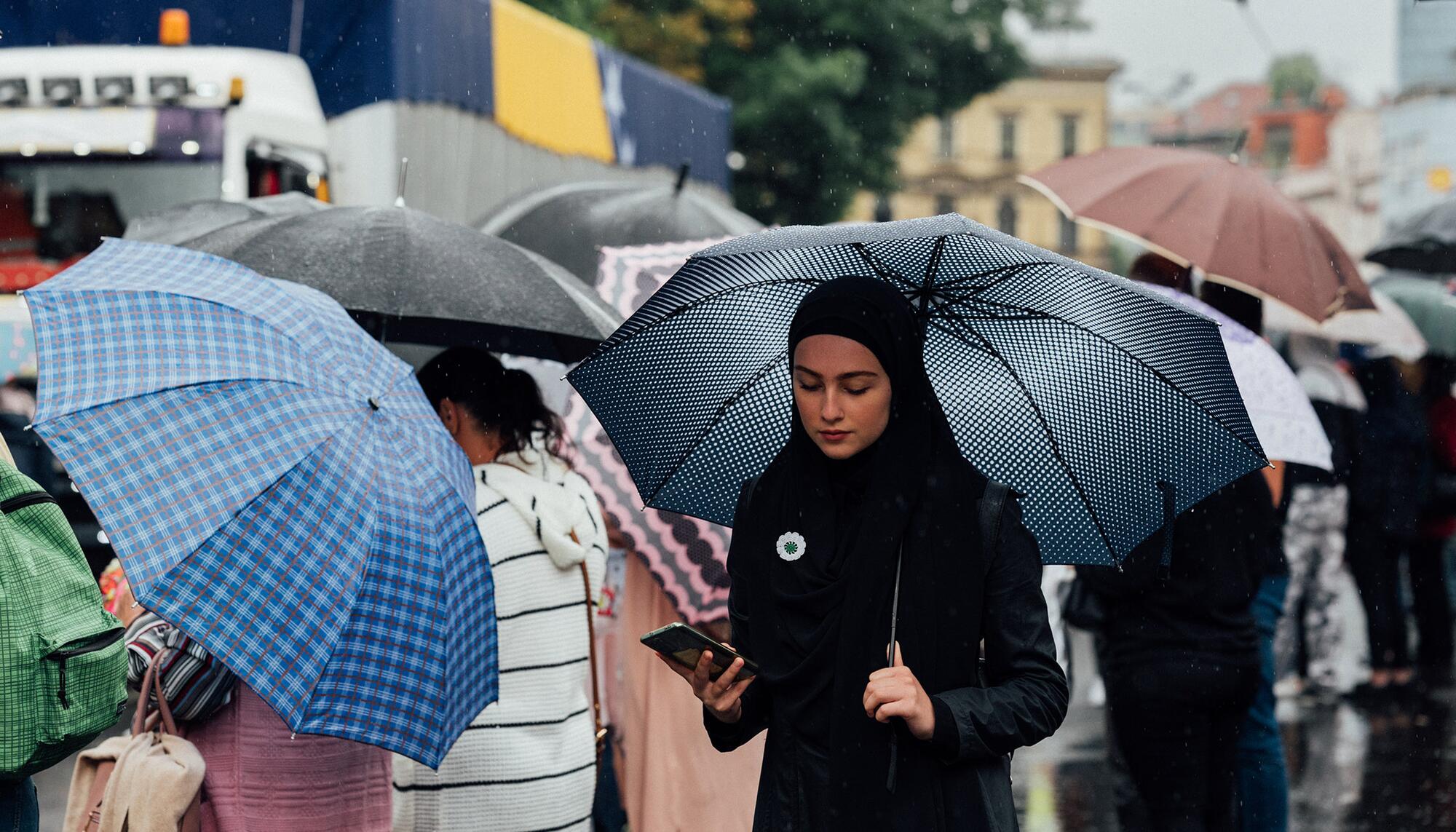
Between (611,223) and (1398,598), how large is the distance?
670cm

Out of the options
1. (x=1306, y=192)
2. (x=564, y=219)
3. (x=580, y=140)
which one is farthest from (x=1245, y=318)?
(x=1306, y=192)

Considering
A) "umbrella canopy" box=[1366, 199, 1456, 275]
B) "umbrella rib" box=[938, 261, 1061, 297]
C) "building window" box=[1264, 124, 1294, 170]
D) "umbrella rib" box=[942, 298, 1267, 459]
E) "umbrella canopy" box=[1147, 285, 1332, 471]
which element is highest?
"umbrella rib" box=[938, 261, 1061, 297]

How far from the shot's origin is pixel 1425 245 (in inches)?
456

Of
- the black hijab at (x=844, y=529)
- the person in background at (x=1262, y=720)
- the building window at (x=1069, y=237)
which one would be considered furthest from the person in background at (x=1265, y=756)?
the building window at (x=1069, y=237)

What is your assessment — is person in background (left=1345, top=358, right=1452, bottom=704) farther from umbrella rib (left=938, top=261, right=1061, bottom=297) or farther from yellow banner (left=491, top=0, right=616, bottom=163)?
umbrella rib (left=938, top=261, right=1061, bottom=297)

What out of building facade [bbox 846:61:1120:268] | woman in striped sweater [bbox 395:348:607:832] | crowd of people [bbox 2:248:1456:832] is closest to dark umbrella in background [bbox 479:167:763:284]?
crowd of people [bbox 2:248:1456:832]

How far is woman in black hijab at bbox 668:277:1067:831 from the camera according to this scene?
3.29 meters

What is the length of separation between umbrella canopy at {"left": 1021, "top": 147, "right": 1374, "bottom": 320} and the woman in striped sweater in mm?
2066

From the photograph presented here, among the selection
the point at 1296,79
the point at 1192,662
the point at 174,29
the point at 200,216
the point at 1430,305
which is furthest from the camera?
the point at 1296,79

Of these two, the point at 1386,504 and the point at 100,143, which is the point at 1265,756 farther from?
the point at 100,143

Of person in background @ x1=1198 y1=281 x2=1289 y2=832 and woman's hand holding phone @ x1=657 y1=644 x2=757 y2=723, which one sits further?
person in background @ x1=1198 y1=281 x2=1289 y2=832

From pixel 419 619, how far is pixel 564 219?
4.19 meters

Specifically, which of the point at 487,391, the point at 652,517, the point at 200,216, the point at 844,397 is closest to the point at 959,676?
the point at 844,397

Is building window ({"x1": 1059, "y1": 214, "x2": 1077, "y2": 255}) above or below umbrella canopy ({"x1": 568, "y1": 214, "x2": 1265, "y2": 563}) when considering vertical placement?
below
